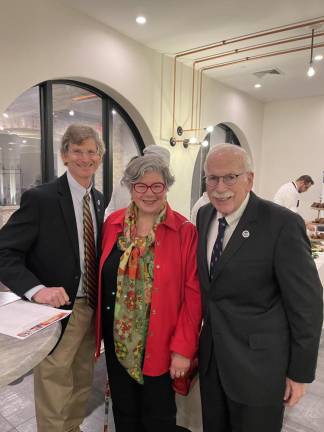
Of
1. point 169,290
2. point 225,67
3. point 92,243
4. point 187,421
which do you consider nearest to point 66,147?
point 92,243

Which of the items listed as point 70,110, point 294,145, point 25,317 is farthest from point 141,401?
point 294,145

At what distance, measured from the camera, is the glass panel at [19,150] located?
3346mm

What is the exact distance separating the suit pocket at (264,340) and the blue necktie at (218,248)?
278 millimetres

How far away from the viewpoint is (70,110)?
4.05 m

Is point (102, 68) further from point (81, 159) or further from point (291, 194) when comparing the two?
point (291, 194)

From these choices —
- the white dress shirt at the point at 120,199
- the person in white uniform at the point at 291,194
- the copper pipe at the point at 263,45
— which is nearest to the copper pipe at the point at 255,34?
the copper pipe at the point at 263,45

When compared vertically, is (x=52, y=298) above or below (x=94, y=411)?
above

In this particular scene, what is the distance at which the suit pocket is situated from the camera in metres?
1.23

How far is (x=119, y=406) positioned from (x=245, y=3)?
139 inches

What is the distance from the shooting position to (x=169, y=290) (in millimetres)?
1395

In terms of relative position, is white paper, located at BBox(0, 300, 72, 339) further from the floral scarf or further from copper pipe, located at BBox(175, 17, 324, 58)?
copper pipe, located at BBox(175, 17, 324, 58)

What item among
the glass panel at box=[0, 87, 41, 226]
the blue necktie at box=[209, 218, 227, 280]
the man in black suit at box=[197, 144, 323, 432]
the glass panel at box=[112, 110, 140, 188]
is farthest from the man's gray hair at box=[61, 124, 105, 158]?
the glass panel at box=[112, 110, 140, 188]

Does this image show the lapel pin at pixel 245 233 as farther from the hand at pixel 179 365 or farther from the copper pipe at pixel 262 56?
the copper pipe at pixel 262 56

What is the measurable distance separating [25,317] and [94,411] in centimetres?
144
